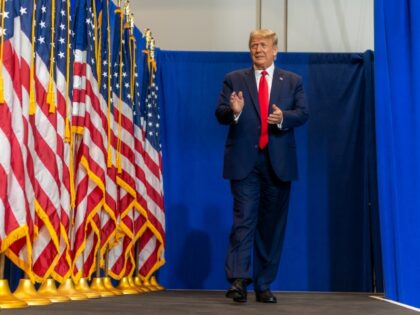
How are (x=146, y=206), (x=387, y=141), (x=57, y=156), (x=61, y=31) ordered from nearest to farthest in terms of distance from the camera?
(x=57, y=156) < (x=61, y=31) < (x=387, y=141) < (x=146, y=206)

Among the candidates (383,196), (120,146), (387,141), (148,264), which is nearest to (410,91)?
(387,141)

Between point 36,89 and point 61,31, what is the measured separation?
1.76 feet

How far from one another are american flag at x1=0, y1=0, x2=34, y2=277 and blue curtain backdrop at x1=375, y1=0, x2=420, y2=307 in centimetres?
228

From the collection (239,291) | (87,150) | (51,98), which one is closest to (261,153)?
(239,291)

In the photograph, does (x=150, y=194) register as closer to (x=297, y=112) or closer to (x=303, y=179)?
(x=303, y=179)

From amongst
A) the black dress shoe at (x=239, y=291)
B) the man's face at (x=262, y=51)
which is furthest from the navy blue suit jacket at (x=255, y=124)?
the black dress shoe at (x=239, y=291)

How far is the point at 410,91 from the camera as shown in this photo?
14.6 feet

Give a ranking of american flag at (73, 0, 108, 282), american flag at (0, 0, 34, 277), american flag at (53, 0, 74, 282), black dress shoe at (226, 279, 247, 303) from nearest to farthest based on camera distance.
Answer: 1. american flag at (0, 0, 34, 277)
2. black dress shoe at (226, 279, 247, 303)
3. american flag at (53, 0, 74, 282)
4. american flag at (73, 0, 108, 282)

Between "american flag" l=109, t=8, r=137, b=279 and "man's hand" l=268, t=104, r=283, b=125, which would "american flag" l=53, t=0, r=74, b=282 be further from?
"man's hand" l=268, t=104, r=283, b=125

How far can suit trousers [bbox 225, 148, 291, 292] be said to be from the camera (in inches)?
155

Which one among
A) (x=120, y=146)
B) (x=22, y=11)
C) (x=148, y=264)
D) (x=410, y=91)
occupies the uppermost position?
(x=22, y=11)

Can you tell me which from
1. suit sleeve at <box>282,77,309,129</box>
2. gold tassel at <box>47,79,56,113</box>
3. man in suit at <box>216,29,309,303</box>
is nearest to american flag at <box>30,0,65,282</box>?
gold tassel at <box>47,79,56,113</box>

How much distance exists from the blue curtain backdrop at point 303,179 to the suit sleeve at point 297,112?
253 cm

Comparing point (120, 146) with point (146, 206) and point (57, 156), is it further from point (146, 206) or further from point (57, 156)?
point (57, 156)
